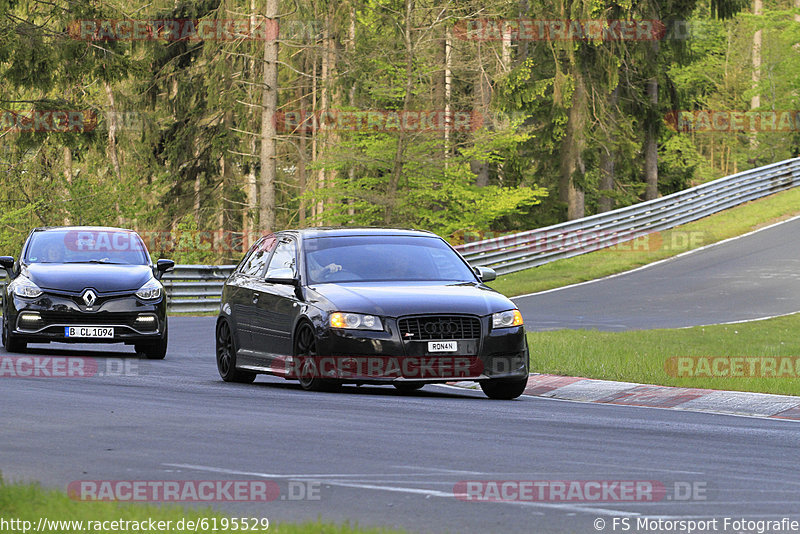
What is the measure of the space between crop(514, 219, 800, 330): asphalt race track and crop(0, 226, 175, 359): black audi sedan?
30.6ft

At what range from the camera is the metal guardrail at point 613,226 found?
38.5 metres

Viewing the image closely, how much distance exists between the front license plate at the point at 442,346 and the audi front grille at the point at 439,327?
2.2 inches

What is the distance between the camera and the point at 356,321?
512 inches

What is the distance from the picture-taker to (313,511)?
6980 millimetres

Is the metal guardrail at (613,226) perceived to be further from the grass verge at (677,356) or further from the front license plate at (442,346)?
the front license plate at (442,346)

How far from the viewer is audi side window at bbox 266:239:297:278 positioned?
14539 mm

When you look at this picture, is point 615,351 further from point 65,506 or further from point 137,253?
point 65,506

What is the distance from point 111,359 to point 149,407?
262 inches

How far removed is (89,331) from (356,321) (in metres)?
6.14

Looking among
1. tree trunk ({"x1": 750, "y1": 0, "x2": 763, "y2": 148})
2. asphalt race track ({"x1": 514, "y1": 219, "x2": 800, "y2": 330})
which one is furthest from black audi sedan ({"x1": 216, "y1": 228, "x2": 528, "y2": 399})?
tree trunk ({"x1": 750, "y1": 0, "x2": 763, "y2": 148})

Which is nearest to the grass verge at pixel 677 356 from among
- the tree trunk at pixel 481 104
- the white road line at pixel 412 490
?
the white road line at pixel 412 490

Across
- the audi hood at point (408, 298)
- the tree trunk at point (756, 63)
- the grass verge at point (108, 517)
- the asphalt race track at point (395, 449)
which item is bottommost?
the asphalt race track at point (395, 449)

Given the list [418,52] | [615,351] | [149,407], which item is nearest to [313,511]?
[149,407]

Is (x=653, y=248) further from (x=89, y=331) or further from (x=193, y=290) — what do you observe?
(x=89, y=331)
